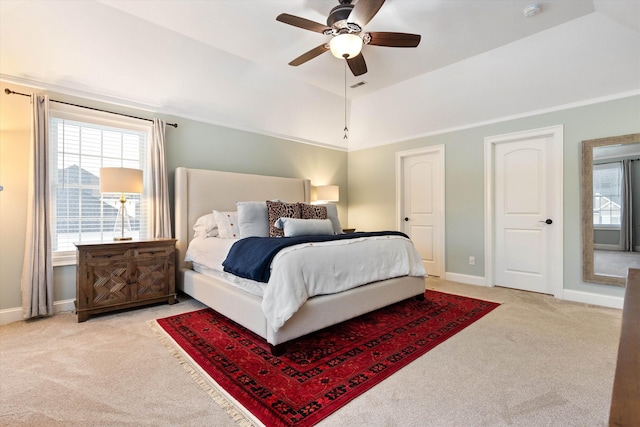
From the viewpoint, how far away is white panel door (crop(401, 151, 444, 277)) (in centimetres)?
502

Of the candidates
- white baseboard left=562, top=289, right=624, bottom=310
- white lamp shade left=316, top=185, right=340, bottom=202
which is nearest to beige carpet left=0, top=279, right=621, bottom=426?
white baseboard left=562, top=289, right=624, bottom=310

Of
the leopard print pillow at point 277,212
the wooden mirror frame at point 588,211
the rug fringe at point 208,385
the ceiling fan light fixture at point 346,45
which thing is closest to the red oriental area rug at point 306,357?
Answer: the rug fringe at point 208,385

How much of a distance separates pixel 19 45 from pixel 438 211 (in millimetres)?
5286

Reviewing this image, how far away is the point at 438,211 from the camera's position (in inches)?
197

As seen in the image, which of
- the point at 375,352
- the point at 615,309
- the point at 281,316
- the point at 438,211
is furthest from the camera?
the point at 438,211

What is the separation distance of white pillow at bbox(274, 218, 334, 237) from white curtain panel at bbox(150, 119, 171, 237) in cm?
141

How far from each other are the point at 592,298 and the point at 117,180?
17.4 feet

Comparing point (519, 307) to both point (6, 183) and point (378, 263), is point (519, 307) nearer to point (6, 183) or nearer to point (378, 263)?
point (378, 263)

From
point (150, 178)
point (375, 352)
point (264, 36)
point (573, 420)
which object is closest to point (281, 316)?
point (375, 352)

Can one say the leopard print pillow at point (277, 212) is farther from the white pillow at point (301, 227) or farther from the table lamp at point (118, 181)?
the table lamp at point (118, 181)

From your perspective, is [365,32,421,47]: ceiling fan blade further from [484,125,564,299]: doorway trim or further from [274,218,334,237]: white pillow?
[484,125,564,299]: doorway trim

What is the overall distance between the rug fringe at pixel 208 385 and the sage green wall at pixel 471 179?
3.93m

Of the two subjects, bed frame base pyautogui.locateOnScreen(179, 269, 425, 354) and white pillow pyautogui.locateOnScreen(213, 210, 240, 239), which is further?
white pillow pyautogui.locateOnScreen(213, 210, 240, 239)

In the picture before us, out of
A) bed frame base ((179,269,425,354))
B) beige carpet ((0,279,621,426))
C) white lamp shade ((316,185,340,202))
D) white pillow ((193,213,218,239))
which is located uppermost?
white lamp shade ((316,185,340,202))
